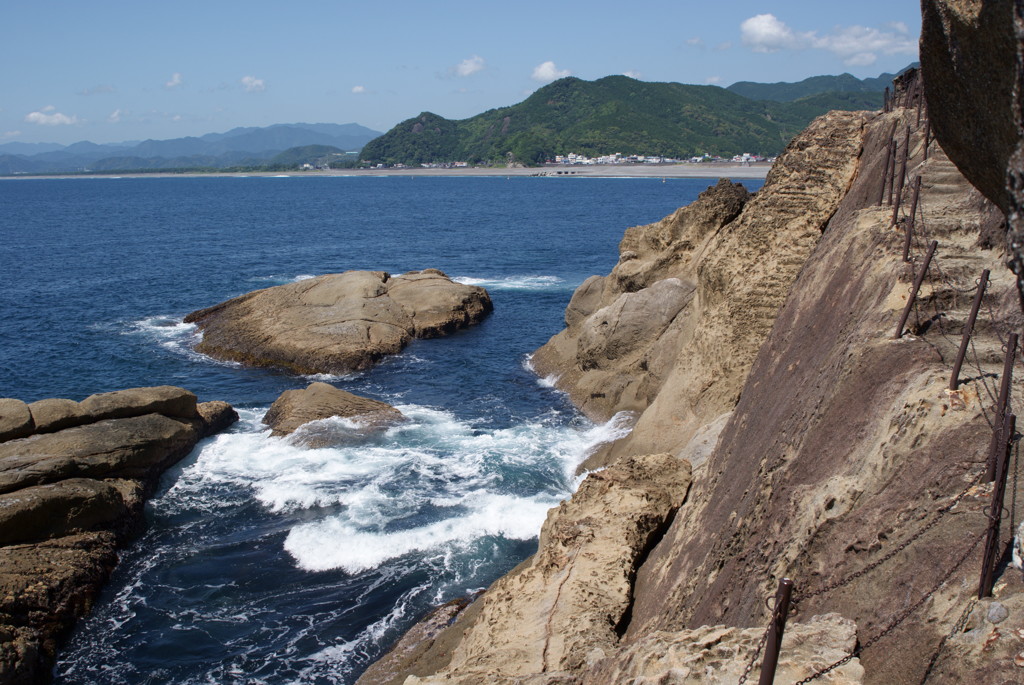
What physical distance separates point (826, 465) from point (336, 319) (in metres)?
31.3

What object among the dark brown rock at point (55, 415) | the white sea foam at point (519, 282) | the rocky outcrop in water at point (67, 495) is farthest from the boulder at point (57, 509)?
the white sea foam at point (519, 282)

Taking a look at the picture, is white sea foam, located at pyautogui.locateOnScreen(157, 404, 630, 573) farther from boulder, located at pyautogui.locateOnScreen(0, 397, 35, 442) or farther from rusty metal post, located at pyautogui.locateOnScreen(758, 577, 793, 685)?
rusty metal post, located at pyautogui.locateOnScreen(758, 577, 793, 685)

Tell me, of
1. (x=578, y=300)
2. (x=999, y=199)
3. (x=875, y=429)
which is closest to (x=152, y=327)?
(x=578, y=300)

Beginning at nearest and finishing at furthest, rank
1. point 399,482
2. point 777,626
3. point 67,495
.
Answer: point 777,626 < point 67,495 < point 399,482

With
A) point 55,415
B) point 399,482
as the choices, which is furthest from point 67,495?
point 399,482

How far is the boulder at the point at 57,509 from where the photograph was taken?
59.2ft

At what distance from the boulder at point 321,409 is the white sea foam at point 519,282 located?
24797mm

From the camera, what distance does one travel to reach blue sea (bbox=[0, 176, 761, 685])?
638 inches

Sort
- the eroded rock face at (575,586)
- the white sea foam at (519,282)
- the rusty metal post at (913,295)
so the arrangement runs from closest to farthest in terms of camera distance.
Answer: the rusty metal post at (913,295) < the eroded rock face at (575,586) < the white sea foam at (519,282)

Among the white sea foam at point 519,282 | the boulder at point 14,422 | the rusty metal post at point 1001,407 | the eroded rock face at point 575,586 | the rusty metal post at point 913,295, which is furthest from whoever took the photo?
the white sea foam at point 519,282

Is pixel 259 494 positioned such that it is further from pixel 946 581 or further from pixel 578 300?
pixel 946 581

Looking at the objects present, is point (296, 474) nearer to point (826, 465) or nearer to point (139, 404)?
point (139, 404)

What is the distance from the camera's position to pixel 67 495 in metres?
19.1

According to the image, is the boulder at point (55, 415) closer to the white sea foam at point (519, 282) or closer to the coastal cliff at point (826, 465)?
the coastal cliff at point (826, 465)
